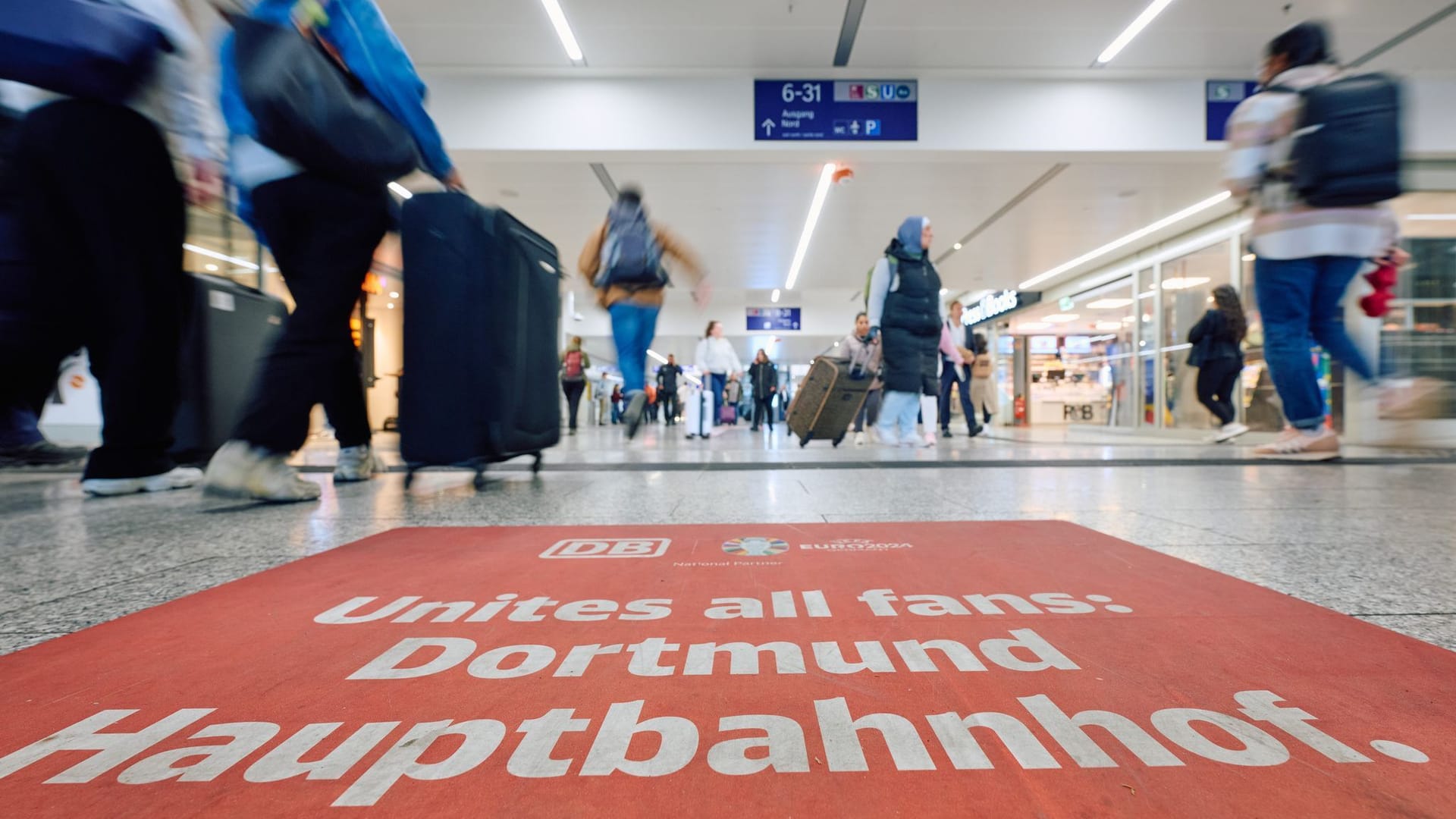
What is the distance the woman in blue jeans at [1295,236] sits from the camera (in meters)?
2.75

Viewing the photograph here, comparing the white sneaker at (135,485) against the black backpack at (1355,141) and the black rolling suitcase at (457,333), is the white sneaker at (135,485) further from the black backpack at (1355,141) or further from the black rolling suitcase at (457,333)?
the black backpack at (1355,141)

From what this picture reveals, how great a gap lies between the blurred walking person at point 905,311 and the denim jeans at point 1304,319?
2.03 m

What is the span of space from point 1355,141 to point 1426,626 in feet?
9.19

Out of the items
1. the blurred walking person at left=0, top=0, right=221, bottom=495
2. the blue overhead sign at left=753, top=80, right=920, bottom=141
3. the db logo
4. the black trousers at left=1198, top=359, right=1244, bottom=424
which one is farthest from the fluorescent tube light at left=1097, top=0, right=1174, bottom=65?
the blurred walking person at left=0, top=0, right=221, bottom=495

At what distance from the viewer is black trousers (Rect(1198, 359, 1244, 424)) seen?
5.98 meters

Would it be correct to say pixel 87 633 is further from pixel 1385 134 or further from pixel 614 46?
pixel 614 46

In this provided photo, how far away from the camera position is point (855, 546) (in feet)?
4.26

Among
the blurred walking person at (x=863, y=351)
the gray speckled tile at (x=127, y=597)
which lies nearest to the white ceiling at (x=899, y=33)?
the blurred walking person at (x=863, y=351)

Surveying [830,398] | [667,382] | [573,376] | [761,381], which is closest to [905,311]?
[830,398]

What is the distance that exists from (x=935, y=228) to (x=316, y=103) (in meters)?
9.18

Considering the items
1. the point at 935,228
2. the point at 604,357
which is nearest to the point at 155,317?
the point at 935,228

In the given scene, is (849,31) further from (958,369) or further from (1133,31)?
A: (958,369)

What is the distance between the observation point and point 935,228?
9.61 meters

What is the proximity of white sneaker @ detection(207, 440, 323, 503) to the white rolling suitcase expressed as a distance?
6249 millimetres
